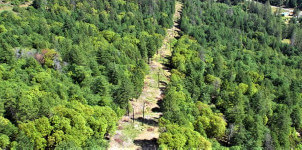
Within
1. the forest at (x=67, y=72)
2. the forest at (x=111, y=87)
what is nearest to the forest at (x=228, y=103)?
the forest at (x=111, y=87)

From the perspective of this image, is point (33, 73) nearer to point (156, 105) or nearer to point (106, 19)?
point (156, 105)

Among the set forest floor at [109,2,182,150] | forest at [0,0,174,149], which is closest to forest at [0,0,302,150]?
forest at [0,0,174,149]

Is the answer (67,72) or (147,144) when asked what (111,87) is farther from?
(147,144)

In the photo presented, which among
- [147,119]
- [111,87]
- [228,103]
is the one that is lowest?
[228,103]

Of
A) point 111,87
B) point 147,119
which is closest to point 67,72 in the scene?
point 111,87

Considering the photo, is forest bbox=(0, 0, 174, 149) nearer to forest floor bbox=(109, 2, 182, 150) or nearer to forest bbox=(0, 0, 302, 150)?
forest bbox=(0, 0, 302, 150)

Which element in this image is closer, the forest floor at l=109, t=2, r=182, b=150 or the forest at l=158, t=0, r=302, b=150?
the forest floor at l=109, t=2, r=182, b=150
